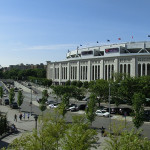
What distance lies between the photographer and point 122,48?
79438mm

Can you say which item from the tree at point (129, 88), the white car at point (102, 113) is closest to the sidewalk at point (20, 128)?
the white car at point (102, 113)

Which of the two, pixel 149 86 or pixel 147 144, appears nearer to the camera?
pixel 147 144

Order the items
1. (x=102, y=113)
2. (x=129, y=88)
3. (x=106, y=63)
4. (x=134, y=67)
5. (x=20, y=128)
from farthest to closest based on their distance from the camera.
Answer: (x=106, y=63) → (x=134, y=67) → (x=129, y=88) → (x=102, y=113) → (x=20, y=128)

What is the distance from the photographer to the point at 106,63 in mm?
82000

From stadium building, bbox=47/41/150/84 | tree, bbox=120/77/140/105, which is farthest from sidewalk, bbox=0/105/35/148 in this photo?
stadium building, bbox=47/41/150/84

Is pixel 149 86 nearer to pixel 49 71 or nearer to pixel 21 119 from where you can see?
pixel 21 119

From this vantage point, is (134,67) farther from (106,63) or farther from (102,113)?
(102,113)

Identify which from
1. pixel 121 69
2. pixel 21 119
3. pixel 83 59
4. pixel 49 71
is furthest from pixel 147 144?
pixel 49 71

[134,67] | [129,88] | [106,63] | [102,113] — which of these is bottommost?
[102,113]

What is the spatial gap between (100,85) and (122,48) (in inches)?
1262

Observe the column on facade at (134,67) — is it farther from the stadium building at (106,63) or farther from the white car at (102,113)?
the white car at (102,113)

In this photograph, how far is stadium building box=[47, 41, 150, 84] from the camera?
70750mm

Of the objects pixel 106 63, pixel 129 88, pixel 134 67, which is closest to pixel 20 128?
pixel 129 88

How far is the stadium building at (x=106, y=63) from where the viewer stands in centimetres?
7075
